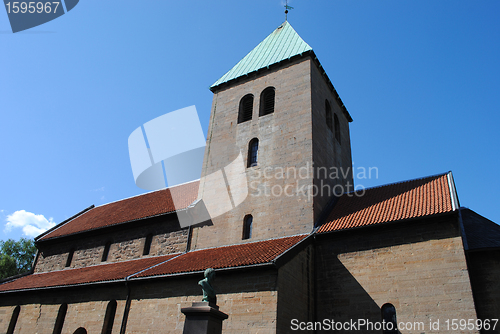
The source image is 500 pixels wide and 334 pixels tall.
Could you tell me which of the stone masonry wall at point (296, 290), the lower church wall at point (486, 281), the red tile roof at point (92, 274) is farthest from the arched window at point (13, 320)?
the lower church wall at point (486, 281)

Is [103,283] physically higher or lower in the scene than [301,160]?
lower

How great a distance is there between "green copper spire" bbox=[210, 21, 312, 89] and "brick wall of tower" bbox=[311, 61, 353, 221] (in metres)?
1.76

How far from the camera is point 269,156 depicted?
16.2m

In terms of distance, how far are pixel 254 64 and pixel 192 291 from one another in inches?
510

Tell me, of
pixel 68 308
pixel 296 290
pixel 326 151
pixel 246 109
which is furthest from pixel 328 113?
pixel 68 308

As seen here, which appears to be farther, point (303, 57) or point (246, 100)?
point (246, 100)

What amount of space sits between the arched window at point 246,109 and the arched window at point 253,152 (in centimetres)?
173

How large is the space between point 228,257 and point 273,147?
5860mm

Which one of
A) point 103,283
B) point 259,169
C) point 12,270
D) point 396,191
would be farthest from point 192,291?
point 12,270

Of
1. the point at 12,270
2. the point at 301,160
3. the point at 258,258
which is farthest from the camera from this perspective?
the point at 12,270

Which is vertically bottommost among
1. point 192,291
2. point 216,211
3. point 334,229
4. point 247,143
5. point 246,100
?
point 192,291

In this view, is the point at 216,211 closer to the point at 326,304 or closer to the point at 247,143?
the point at 247,143

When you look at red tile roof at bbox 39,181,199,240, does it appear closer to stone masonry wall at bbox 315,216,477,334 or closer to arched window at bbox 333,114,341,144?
stone masonry wall at bbox 315,216,477,334

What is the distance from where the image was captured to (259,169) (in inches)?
632
